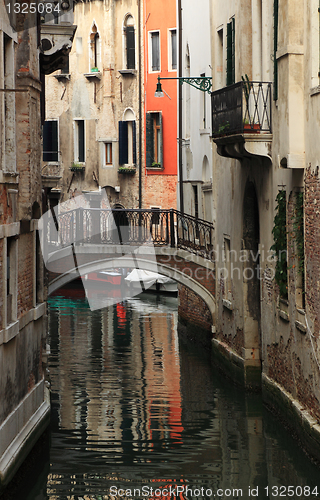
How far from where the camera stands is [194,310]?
1930 centimetres

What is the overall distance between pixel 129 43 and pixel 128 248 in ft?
32.4

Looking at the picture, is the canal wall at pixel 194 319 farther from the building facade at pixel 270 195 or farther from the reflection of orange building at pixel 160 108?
the reflection of orange building at pixel 160 108

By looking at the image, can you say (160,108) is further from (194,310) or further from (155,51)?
(194,310)

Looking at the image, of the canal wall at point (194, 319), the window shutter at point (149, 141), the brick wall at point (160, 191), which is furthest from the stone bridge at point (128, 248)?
the window shutter at point (149, 141)

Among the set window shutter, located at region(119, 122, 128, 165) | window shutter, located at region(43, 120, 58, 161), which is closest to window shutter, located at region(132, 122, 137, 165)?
window shutter, located at region(119, 122, 128, 165)

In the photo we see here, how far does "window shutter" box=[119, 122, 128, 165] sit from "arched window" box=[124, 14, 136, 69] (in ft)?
6.08

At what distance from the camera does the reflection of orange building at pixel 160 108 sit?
23.5 metres

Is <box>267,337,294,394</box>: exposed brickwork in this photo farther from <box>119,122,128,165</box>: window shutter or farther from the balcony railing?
<box>119,122,128,165</box>: window shutter

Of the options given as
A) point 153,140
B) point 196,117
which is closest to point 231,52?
point 196,117

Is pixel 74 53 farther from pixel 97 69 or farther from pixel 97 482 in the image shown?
pixel 97 482

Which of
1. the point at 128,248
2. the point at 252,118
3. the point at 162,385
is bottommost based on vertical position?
the point at 162,385

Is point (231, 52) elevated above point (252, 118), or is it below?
above

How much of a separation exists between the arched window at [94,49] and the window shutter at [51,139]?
8.87ft

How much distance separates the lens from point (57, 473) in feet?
32.2
